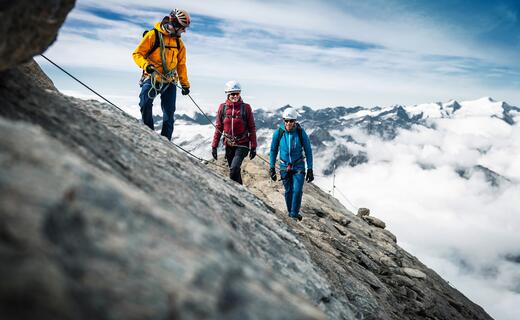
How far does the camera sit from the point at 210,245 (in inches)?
130

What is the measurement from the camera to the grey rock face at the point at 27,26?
4.12 meters

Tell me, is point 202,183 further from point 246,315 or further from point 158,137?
point 246,315

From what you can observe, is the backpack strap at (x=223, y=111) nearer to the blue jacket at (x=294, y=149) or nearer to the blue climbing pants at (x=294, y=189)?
the blue jacket at (x=294, y=149)

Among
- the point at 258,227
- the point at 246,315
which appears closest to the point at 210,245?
the point at 246,315

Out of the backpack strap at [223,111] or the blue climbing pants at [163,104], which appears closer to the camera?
the blue climbing pants at [163,104]

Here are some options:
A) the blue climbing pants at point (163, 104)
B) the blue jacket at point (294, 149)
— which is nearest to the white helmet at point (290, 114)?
the blue jacket at point (294, 149)

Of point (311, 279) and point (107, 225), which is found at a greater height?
point (107, 225)

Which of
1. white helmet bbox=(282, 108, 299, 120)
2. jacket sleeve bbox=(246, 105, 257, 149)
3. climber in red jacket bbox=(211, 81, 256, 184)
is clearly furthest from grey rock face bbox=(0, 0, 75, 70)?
white helmet bbox=(282, 108, 299, 120)

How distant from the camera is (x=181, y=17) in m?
11.1

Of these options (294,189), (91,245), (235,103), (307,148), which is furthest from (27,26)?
(294,189)

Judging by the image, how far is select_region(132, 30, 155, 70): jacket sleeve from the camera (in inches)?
432

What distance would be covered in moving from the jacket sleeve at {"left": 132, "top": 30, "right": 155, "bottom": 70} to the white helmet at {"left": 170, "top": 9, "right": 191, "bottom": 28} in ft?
2.65

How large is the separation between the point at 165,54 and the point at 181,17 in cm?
123

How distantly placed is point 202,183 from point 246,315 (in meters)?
5.07
